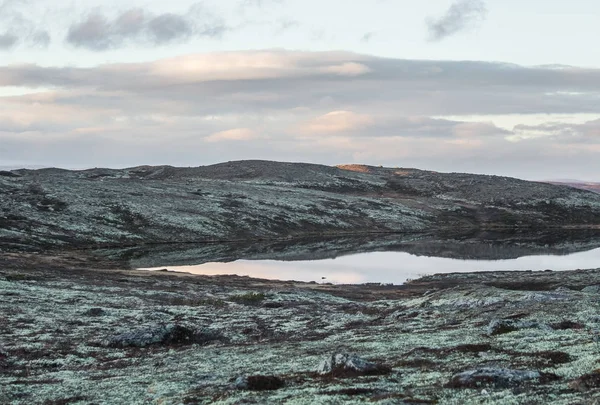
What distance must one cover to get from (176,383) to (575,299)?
28.3 m

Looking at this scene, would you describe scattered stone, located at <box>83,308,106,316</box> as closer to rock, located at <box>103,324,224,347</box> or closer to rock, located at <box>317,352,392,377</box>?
rock, located at <box>103,324,224,347</box>

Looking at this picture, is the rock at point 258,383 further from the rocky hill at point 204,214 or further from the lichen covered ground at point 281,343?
the rocky hill at point 204,214

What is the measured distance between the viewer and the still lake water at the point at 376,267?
89.1 metres

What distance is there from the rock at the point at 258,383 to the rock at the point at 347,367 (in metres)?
2.28

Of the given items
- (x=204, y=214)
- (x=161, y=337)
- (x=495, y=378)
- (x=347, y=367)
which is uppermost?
(x=204, y=214)

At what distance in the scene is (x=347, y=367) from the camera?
2734cm

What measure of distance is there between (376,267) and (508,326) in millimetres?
64161

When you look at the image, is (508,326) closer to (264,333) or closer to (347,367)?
(347,367)

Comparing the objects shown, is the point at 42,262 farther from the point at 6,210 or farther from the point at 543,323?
the point at 543,323

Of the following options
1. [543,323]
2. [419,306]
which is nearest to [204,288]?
[419,306]

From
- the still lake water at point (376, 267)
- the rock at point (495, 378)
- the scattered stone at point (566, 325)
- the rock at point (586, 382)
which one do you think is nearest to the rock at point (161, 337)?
the scattered stone at point (566, 325)

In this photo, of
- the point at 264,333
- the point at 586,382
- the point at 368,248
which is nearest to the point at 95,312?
the point at 264,333

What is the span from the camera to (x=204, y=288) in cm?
6819

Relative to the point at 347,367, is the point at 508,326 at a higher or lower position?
higher
